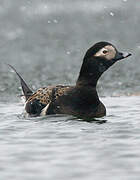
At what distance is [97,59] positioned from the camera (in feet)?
34.7

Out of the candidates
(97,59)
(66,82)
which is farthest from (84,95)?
(66,82)

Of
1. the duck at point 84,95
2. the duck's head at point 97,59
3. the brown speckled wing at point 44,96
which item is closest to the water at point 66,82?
the duck at point 84,95

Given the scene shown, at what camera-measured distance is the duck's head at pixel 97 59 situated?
10406mm

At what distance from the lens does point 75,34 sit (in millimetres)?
17875

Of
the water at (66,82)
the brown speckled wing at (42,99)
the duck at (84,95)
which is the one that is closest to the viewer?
the water at (66,82)

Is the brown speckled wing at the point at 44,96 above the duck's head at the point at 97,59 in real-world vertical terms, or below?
below

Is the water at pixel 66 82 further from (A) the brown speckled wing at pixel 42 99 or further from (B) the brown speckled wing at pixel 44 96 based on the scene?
(B) the brown speckled wing at pixel 44 96

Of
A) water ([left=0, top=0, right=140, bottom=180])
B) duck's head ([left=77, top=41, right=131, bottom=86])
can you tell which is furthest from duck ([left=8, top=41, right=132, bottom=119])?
water ([left=0, top=0, right=140, bottom=180])

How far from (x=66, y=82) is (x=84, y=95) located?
5007 millimetres

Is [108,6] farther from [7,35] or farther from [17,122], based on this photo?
[17,122]

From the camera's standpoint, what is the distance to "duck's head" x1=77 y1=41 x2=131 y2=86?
10406 millimetres

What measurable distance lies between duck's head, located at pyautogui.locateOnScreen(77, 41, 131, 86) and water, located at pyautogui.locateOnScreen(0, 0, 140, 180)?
69 centimetres

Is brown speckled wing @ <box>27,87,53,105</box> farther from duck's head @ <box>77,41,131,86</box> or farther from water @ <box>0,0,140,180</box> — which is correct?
duck's head @ <box>77,41,131,86</box>

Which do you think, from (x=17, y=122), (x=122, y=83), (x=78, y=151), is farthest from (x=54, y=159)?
(x=122, y=83)
